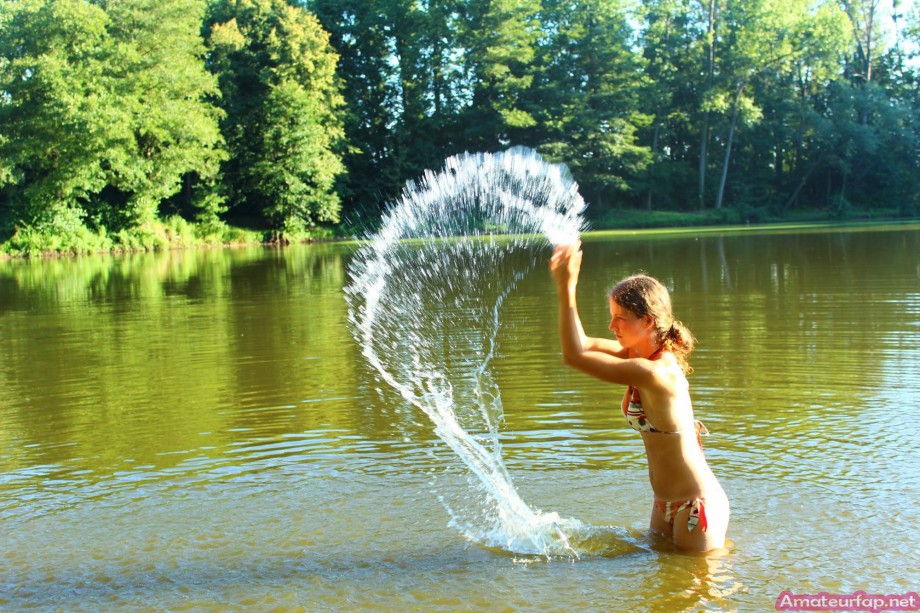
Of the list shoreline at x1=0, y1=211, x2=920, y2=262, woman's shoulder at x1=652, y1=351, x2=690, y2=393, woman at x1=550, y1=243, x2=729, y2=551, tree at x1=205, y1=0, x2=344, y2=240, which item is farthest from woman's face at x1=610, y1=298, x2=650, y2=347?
tree at x1=205, y1=0, x2=344, y2=240

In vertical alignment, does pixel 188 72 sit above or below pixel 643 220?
above

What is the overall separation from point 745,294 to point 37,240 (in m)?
37.0

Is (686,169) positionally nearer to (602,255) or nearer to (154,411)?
(602,255)

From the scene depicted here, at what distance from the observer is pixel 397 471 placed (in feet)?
22.7

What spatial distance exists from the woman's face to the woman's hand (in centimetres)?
51

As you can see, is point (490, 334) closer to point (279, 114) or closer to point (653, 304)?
point (653, 304)

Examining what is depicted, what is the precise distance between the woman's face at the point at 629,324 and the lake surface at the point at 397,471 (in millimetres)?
1248

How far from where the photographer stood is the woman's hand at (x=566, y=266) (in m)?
4.17

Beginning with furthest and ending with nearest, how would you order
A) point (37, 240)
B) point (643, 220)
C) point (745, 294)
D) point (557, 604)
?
point (643, 220)
point (37, 240)
point (745, 294)
point (557, 604)

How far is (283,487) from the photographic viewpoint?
259 inches

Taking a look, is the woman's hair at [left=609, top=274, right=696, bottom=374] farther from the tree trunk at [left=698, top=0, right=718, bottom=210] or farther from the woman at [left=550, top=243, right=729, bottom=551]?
the tree trunk at [left=698, top=0, right=718, bottom=210]

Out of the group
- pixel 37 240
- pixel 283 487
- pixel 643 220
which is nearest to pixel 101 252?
pixel 37 240

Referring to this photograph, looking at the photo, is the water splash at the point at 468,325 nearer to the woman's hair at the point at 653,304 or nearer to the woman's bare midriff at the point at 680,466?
the woman's hair at the point at 653,304

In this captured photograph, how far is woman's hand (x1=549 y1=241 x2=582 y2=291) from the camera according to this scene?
4.17 meters
